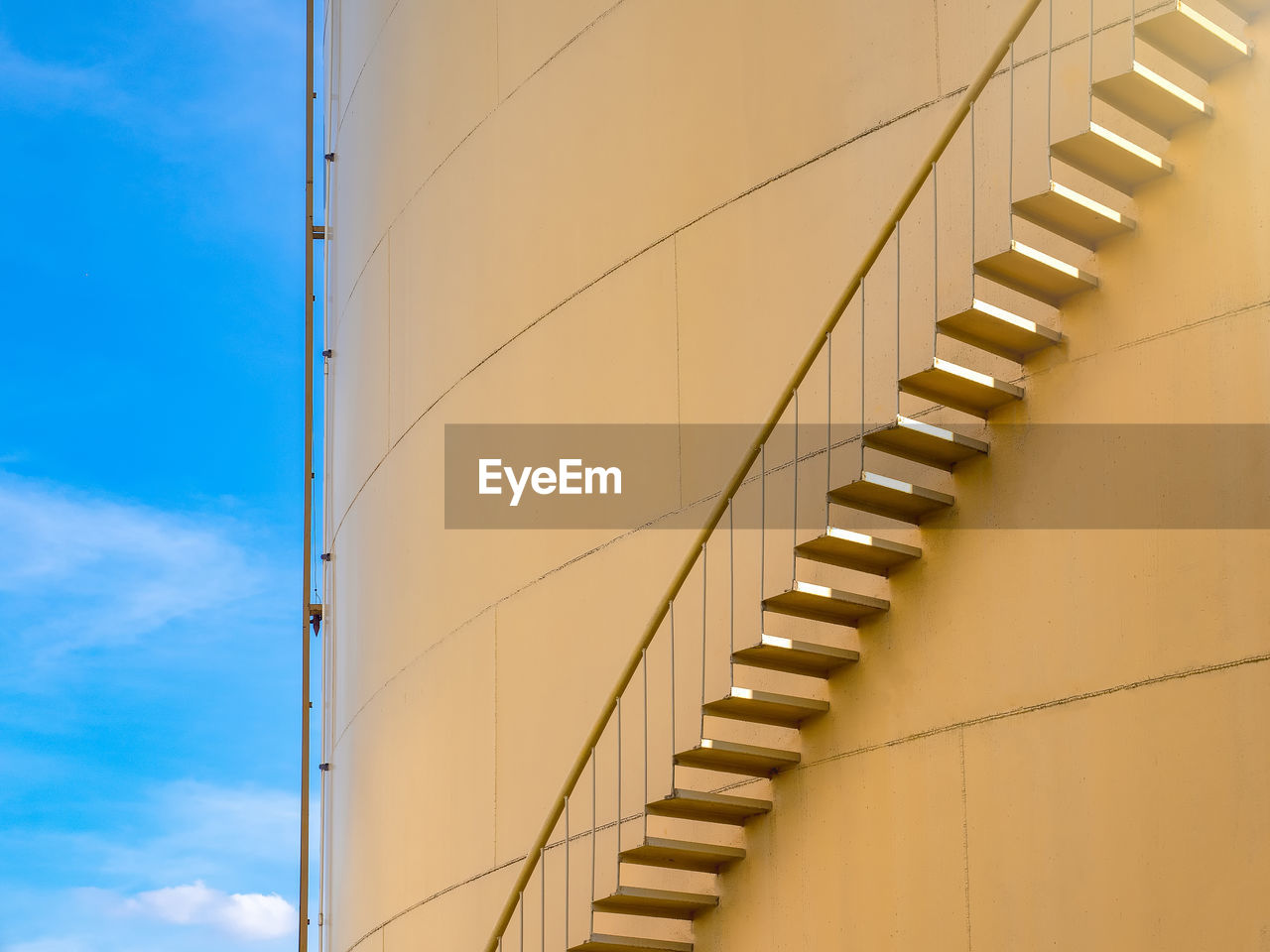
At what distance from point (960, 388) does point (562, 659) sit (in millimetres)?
4393

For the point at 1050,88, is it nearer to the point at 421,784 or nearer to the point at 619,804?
the point at 619,804

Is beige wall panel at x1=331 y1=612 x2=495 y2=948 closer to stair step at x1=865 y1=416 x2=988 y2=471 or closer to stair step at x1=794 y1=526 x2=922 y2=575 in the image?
stair step at x1=794 y1=526 x2=922 y2=575

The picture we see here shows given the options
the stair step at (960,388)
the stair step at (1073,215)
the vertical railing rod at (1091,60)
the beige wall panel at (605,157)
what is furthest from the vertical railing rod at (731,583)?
the vertical railing rod at (1091,60)

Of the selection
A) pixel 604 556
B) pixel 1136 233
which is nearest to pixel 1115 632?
pixel 1136 233

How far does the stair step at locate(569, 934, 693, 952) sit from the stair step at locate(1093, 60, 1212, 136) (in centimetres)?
619

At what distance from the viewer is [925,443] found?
10305mm

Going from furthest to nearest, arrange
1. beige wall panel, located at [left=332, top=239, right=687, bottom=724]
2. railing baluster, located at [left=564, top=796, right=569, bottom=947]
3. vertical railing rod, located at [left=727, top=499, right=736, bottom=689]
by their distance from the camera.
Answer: beige wall panel, located at [left=332, top=239, right=687, bottom=724] → railing baluster, located at [left=564, top=796, right=569, bottom=947] → vertical railing rod, located at [left=727, top=499, right=736, bottom=689]

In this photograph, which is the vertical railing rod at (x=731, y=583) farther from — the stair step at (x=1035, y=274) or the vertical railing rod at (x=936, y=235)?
the stair step at (x=1035, y=274)

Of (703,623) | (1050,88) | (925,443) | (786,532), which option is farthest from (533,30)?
(925,443)

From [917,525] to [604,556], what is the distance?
296 centimetres

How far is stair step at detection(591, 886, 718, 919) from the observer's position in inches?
429

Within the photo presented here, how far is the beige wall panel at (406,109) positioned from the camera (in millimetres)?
15961

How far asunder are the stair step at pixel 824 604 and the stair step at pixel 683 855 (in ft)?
5.40

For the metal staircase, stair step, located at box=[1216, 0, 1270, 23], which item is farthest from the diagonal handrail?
stair step, located at box=[1216, 0, 1270, 23]
